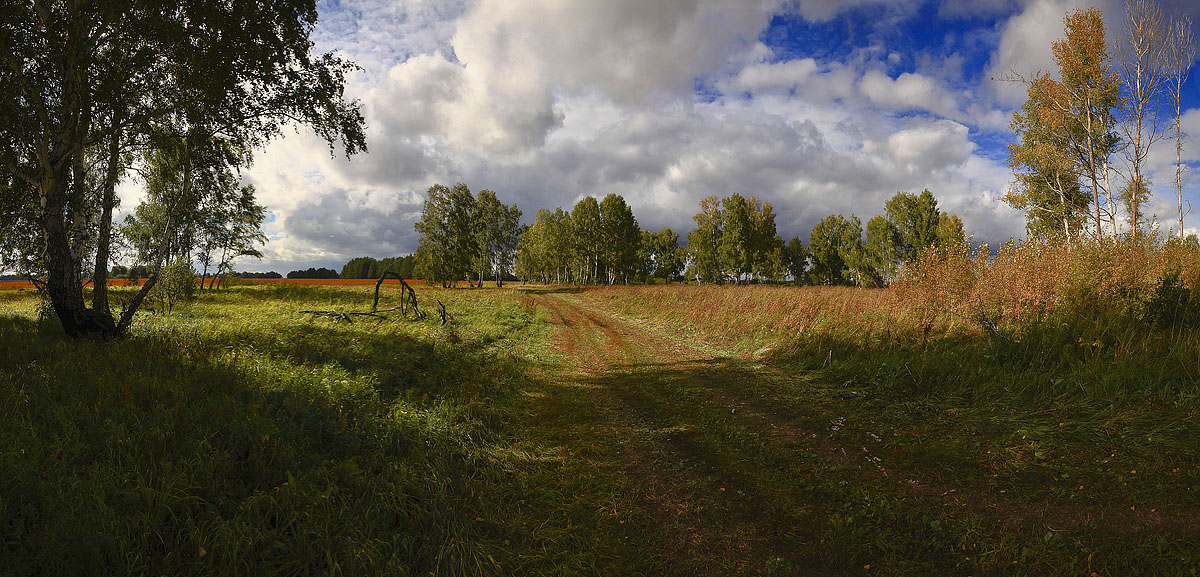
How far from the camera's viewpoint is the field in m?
3.29

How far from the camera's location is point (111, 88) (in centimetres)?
920

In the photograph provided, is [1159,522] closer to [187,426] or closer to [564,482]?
[564,482]

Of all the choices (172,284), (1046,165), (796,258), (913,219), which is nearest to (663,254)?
(796,258)

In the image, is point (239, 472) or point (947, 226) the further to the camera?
point (947, 226)

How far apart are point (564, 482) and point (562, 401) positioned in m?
3.04

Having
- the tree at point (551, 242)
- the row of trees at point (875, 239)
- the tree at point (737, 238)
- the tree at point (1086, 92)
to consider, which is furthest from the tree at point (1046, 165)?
the tree at point (551, 242)

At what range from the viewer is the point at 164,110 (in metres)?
10.4

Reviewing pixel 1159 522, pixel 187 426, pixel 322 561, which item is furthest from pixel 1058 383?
pixel 187 426

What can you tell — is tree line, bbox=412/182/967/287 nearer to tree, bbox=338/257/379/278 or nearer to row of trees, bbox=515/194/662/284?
row of trees, bbox=515/194/662/284

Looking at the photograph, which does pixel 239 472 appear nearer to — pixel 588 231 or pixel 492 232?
pixel 588 231

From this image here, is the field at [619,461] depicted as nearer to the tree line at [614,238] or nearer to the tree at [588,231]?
the tree line at [614,238]

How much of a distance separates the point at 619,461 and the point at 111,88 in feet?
44.0

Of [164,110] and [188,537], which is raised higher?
[164,110]

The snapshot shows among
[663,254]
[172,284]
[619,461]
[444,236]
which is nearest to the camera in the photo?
[619,461]
